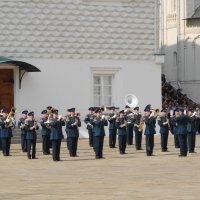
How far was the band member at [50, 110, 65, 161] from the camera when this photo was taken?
2719cm

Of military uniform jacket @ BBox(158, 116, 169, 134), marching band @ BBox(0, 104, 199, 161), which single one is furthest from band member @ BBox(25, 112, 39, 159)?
military uniform jacket @ BBox(158, 116, 169, 134)

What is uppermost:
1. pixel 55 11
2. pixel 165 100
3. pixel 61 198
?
pixel 55 11

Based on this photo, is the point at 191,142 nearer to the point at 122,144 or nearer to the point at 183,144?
the point at 183,144

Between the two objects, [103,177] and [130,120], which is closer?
[103,177]

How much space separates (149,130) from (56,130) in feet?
11.4

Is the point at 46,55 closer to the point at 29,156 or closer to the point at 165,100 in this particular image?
the point at 29,156

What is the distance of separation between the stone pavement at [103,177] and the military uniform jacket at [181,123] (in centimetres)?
83

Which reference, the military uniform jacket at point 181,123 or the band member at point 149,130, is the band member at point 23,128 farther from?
the military uniform jacket at point 181,123

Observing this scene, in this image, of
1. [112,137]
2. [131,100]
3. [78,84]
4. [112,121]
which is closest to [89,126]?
[112,121]

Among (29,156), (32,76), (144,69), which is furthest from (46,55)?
(29,156)

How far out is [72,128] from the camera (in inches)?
1131

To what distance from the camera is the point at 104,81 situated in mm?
39031

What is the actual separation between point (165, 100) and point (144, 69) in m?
11.6

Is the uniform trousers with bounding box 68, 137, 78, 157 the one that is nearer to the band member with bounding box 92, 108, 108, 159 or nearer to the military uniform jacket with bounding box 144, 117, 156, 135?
the band member with bounding box 92, 108, 108, 159
